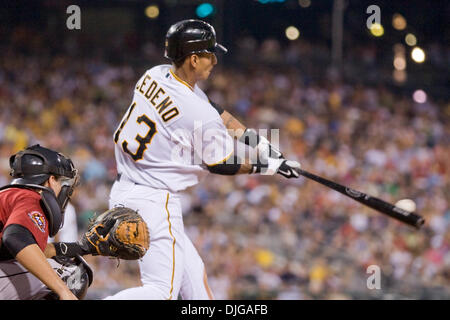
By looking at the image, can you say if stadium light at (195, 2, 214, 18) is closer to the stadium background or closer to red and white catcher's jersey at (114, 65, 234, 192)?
the stadium background

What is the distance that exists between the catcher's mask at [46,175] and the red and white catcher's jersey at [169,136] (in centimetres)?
49

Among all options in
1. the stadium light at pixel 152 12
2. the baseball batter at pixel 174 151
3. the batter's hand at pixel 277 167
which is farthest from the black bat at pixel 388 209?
the stadium light at pixel 152 12

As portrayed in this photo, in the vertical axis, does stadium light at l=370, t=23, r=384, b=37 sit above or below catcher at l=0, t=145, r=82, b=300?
above

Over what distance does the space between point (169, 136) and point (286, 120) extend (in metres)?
7.94

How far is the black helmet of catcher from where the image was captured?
3.53 m

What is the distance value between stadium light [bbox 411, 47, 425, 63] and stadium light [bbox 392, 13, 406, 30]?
0.62 meters

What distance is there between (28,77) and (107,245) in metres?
8.68

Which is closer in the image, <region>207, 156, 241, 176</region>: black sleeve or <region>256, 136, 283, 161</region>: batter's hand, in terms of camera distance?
<region>207, 156, 241, 176</region>: black sleeve

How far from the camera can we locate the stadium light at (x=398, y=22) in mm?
13641

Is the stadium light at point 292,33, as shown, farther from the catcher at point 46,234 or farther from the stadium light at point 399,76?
the catcher at point 46,234

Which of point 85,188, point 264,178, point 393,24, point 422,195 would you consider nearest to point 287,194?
point 264,178

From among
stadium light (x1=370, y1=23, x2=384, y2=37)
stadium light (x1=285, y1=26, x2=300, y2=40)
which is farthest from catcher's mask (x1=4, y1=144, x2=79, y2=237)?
stadium light (x1=370, y1=23, x2=384, y2=37)

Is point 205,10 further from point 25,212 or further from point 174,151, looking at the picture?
point 25,212

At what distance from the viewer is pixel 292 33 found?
46.8ft
